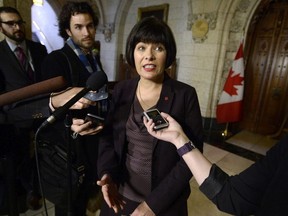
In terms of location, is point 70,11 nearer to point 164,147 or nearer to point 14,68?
point 14,68

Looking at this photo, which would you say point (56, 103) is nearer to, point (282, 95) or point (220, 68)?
point (220, 68)

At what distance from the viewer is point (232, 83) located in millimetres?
3658

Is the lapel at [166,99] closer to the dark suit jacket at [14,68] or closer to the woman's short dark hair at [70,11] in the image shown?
the dark suit jacket at [14,68]

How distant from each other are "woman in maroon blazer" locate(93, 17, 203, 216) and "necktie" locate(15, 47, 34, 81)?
92 cm

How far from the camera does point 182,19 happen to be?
435 centimetres

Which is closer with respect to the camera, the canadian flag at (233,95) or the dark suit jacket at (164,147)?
the dark suit jacket at (164,147)

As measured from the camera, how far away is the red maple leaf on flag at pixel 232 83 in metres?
3.62

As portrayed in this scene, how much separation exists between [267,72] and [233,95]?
Answer: 919 mm

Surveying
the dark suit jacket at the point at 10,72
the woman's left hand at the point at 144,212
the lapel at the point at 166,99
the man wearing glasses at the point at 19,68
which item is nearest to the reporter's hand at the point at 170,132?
the lapel at the point at 166,99

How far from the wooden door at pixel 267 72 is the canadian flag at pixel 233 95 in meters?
0.57

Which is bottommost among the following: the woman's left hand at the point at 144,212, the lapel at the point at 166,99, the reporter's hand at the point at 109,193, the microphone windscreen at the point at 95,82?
the woman's left hand at the point at 144,212

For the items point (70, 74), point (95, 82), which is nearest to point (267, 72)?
point (70, 74)

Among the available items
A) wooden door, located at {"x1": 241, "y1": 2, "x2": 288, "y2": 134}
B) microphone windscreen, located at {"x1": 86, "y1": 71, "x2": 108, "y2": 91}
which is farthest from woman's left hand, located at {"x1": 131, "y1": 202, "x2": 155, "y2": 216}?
wooden door, located at {"x1": 241, "y1": 2, "x2": 288, "y2": 134}

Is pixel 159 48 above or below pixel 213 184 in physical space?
above
